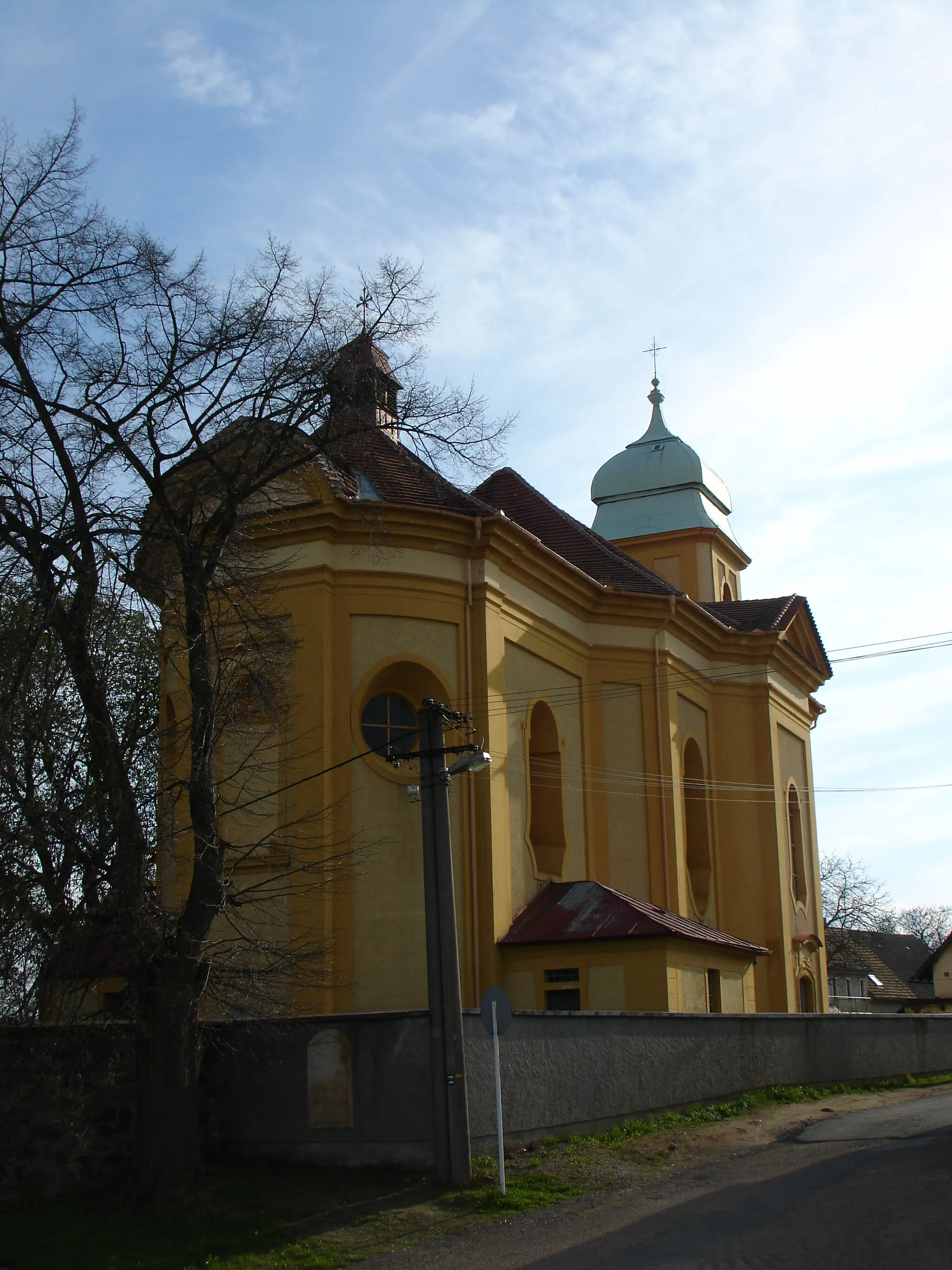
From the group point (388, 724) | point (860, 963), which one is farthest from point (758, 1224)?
point (860, 963)

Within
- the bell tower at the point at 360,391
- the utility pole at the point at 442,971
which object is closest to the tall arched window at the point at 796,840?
the utility pole at the point at 442,971

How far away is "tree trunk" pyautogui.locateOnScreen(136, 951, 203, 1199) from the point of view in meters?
14.0

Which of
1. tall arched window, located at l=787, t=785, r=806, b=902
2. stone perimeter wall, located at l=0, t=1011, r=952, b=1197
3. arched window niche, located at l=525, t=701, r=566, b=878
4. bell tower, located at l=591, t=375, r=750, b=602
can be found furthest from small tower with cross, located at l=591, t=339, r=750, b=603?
stone perimeter wall, located at l=0, t=1011, r=952, b=1197

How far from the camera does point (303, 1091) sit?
50.2ft

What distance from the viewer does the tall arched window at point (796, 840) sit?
31.2m

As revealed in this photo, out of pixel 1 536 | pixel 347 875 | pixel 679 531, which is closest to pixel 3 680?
pixel 1 536

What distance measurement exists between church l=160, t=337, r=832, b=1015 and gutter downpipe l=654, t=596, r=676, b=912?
4 cm

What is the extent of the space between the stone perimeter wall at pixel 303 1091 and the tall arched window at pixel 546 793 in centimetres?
678

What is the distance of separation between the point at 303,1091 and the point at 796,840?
1850cm

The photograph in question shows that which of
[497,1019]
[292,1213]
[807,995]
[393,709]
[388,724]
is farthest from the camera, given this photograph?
[807,995]

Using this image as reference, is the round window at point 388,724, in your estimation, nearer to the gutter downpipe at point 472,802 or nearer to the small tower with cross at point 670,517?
the gutter downpipe at point 472,802

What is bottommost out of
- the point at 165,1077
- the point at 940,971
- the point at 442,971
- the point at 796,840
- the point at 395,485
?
the point at 940,971

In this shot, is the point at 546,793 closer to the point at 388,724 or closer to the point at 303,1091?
the point at 388,724

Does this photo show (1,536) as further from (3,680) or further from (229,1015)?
(229,1015)
